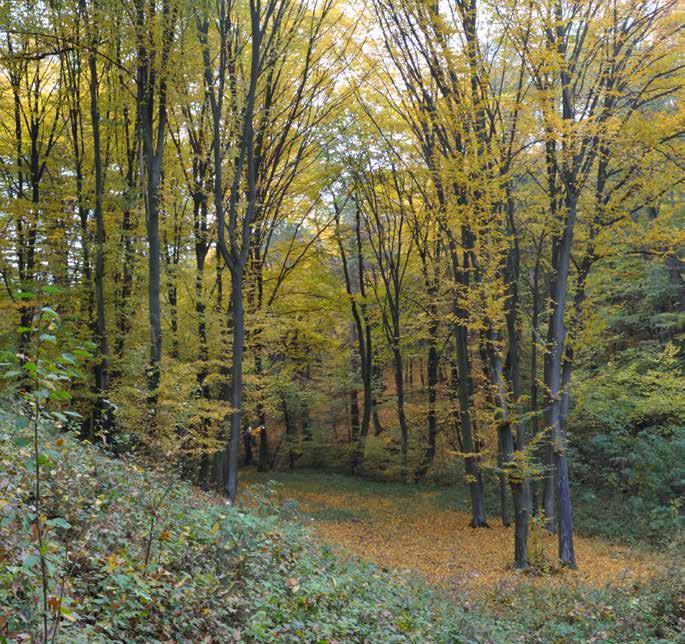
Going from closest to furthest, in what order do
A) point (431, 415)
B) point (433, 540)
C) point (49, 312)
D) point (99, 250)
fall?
point (49, 312)
point (99, 250)
point (433, 540)
point (431, 415)

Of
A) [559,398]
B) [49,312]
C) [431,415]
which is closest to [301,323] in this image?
[431,415]

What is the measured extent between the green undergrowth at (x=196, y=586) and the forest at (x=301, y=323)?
4cm

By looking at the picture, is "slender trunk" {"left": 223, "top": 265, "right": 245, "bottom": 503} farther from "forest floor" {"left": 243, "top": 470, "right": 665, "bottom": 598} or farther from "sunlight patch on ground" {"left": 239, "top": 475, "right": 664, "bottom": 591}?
"sunlight patch on ground" {"left": 239, "top": 475, "right": 664, "bottom": 591}

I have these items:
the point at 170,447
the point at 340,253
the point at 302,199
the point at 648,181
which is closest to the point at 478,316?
the point at 648,181

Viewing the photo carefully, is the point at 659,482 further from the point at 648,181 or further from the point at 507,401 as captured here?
the point at 648,181

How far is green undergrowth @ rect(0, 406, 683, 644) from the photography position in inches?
117

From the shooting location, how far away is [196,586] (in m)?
3.99

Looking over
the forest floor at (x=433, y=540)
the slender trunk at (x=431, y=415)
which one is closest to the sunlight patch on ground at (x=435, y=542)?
the forest floor at (x=433, y=540)

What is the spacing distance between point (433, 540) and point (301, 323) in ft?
23.8

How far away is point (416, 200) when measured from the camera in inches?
818

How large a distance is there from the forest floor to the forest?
0.44 ft

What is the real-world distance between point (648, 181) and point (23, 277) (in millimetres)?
12995

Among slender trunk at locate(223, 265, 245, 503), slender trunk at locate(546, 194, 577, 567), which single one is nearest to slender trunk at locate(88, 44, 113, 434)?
slender trunk at locate(223, 265, 245, 503)

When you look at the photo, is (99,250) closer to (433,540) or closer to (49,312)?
(49,312)
